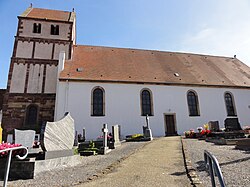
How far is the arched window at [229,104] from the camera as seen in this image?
1845 cm

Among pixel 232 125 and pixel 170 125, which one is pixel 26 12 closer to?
pixel 170 125

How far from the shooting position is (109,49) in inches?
864

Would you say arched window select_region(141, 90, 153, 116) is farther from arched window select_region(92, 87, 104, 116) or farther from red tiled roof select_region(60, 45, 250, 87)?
arched window select_region(92, 87, 104, 116)

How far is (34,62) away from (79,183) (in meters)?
15.4

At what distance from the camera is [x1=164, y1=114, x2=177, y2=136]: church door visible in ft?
55.2

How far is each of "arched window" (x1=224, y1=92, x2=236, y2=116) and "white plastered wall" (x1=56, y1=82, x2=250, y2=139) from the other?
399 mm

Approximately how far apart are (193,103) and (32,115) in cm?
1513

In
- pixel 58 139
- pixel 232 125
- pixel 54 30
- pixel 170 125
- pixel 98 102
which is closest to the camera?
pixel 58 139

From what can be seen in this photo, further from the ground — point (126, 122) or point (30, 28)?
point (30, 28)

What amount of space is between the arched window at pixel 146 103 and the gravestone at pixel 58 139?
34.0 ft

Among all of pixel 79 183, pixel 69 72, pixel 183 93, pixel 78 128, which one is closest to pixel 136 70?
pixel 183 93

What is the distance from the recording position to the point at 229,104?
18.7m

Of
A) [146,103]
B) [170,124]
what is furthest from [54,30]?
[170,124]

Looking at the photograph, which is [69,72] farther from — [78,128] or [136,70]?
[136,70]
